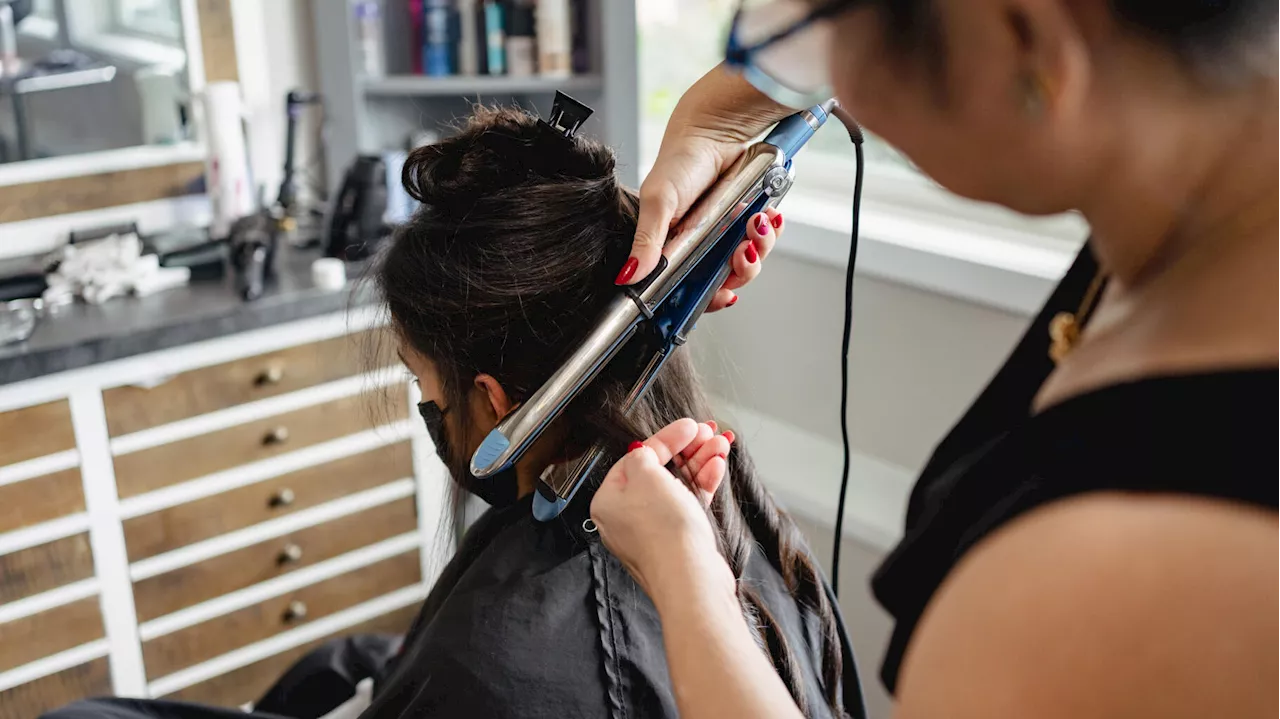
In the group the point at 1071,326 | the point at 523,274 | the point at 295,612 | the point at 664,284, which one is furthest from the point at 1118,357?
the point at 295,612

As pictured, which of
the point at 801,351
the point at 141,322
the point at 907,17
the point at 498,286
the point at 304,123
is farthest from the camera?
the point at 304,123

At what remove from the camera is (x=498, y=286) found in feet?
3.39

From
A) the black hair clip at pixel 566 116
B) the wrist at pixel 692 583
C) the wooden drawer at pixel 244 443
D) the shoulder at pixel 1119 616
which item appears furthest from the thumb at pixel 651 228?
the wooden drawer at pixel 244 443

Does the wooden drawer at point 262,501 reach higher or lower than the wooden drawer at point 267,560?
higher

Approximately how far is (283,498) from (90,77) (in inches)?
33.9

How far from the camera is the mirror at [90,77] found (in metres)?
1.93

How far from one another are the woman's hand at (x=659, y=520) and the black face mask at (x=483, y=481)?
10.8 inches

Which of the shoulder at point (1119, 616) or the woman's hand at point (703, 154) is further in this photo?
the woman's hand at point (703, 154)

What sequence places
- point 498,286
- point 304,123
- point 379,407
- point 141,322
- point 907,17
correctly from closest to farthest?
point 907,17
point 498,286
point 141,322
point 379,407
point 304,123

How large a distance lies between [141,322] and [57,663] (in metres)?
0.58

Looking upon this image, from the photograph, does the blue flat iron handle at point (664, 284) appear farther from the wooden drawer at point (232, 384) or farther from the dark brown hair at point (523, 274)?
the wooden drawer at point (232, 384)

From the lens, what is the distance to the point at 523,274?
3.37ft

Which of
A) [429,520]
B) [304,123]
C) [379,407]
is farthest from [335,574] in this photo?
[304,123]

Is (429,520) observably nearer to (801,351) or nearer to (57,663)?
(57,663)
